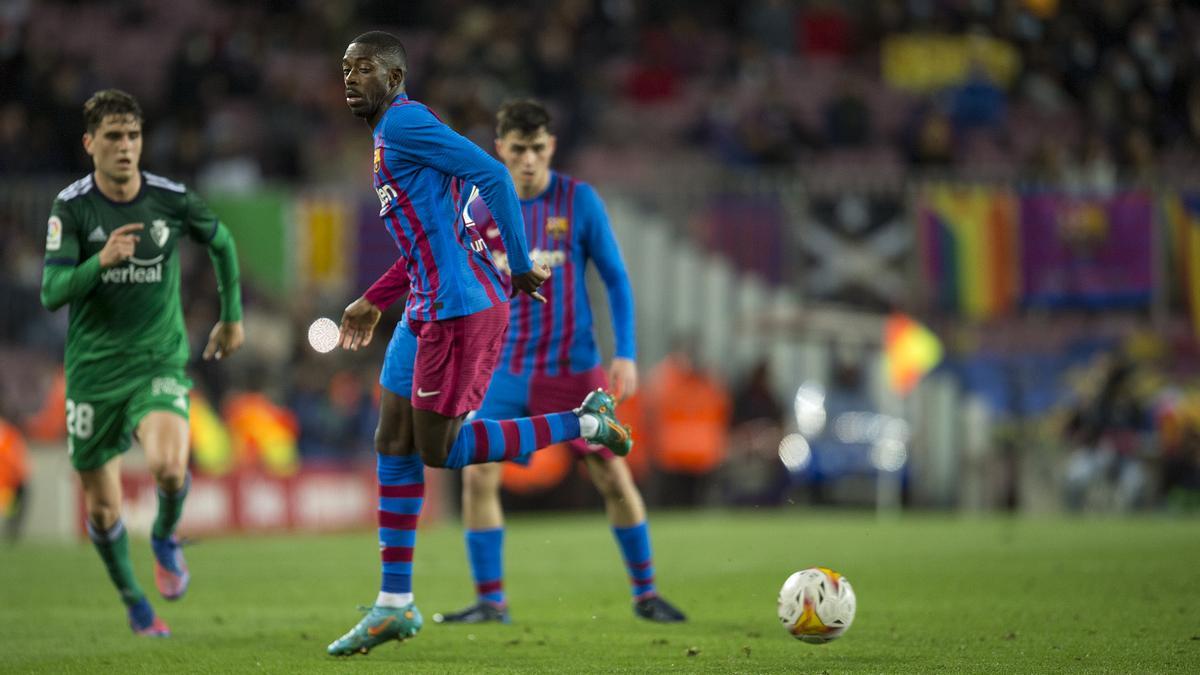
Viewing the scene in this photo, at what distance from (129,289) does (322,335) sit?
12.0 metres

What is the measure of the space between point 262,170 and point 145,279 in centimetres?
1404

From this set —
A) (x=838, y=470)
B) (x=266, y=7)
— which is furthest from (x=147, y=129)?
(x=838, y=470)

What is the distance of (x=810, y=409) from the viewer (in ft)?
66.6

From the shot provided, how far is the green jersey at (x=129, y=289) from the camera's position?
832cm

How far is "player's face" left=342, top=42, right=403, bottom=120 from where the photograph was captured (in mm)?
7078

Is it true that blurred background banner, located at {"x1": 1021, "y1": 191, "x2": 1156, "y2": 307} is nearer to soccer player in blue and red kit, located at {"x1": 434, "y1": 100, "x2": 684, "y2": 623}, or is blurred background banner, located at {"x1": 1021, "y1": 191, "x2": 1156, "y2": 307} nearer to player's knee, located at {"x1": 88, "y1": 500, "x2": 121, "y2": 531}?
soccer player in blue and red kit, located at {"x1": 434, "y1": 100, "x2": 684, "y2": 623}

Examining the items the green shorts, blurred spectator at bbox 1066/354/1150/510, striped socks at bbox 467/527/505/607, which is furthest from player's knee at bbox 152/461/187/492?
blurred spectator at bbox 1066/354/1150/510

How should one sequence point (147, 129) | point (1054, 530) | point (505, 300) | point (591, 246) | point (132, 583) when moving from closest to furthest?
point (505, 300) → point (132, 583) → point (591, 246) → point (1054, 530) → point (147, 129)

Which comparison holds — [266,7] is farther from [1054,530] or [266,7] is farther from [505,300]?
[505,300]

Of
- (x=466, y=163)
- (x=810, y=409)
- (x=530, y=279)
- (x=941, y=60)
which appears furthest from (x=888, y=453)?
(x=466, y=163)

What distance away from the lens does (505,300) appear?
7328 millimetres

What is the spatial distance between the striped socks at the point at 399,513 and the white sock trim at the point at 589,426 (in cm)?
69

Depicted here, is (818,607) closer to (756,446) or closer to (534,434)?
(534,434)

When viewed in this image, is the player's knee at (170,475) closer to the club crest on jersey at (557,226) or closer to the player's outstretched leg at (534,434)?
the player's outstretched leg at (534,434)
